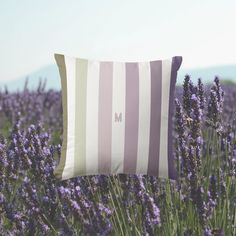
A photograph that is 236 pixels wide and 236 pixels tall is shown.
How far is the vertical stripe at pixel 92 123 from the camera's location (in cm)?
269

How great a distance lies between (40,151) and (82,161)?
0.77 metres

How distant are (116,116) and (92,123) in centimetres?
11

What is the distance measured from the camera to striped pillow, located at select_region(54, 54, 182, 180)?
2689mm

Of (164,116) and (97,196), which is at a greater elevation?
(164,116)

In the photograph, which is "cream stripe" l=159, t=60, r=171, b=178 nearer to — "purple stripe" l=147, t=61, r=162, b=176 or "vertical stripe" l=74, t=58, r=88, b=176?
"purple stripe" l=147, t=61, r=162, b=176

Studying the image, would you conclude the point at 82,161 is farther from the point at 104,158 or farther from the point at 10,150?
the point at 10,150

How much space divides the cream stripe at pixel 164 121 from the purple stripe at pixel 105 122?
235 millimetres

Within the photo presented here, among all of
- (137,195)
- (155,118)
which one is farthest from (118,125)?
(137,195)

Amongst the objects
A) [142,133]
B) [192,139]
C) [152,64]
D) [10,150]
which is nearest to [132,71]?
[152,64]

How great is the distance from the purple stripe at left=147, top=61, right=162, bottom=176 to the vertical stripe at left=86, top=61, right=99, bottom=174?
9.7 inches

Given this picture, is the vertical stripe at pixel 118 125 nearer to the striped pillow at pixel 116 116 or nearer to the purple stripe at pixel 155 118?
the striped pillow at pixel 116 116

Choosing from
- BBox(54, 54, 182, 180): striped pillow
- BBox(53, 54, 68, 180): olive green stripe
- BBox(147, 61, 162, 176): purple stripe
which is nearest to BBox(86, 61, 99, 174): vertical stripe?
BBox(54, 54, 182, 180): striped pillow

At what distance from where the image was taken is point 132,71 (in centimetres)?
274

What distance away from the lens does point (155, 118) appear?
271 centimetres
